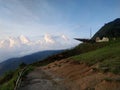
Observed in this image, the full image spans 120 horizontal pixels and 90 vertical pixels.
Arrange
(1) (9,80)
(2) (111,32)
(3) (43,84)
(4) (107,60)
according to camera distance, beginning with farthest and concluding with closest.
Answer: (2) (111,32) → (1) (9,80) → (4) (107,60) → (3) (43,84)

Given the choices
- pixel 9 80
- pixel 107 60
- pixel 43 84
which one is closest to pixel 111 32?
pixel 9 80

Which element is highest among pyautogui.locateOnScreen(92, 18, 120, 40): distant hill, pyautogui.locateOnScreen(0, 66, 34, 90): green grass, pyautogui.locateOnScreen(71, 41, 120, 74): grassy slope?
pyautogui.locateOnScreen(92, 18, 120, 40): distant hill

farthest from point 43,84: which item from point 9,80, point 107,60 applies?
point 9,80

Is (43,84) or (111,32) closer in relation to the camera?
(43,84)

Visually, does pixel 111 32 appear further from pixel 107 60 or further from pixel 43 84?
pixel 43 84

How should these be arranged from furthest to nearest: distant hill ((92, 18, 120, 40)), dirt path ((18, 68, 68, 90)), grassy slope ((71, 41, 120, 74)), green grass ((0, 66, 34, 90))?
distant hill ((92, 18, 120, 40)) → green grass ((0, 66, 34, 90)) → grassy slope ((71, 41, 120, 74)) → dirt path ((18, 68, 68, 90))

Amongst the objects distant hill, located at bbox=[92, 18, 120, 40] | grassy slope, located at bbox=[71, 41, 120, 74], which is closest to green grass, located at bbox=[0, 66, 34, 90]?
grassy slope, located at bbox=[71, 41, 120, 74]

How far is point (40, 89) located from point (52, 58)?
50162 mm

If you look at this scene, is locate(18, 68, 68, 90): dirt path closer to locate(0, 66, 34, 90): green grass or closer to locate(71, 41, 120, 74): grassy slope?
locate(0, 66, 34, 90): green grass

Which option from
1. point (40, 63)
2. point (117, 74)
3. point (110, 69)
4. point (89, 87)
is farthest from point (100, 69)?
point (40, 63)

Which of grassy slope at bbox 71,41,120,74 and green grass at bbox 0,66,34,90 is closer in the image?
grassy slope at bbox 71,41,120,74

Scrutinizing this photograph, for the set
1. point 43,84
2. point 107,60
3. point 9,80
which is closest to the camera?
point 43,84

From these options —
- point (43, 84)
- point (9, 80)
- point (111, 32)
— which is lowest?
point (9, 80)

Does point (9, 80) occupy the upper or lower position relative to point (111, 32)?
lower
